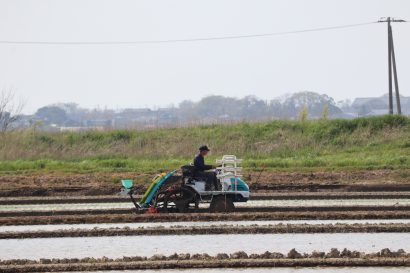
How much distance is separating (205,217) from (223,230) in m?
1.88

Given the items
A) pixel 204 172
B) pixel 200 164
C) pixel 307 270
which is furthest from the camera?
pixel 204 172

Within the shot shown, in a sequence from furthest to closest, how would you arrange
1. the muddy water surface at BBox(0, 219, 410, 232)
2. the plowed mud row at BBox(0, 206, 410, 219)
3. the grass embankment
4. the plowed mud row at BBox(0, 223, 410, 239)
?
the grass embankment
the plowed mud row at BBox(0, 206, 410, 219)
the muddy water surface at BBox(0, 219, 410, 232)
the plowed mud row at BBox(0, 223, 410, 239)

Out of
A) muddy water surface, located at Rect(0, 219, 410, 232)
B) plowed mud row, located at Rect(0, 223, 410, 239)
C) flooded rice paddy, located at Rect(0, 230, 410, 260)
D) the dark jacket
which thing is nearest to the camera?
flooded rice paddy, located at Rect(0, 230, 410, 260)

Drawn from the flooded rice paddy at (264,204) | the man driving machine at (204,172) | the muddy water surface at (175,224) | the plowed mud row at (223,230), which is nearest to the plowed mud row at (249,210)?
the flooded rice paddy at (264,204)

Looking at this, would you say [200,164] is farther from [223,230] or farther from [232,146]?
[232,146]

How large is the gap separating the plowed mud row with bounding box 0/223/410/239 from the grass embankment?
13470 mm

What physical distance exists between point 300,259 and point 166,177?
630cm

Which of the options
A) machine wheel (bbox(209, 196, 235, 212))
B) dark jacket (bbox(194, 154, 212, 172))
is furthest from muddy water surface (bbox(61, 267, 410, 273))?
machine wheel (bbox(209, 196, 235, 212))

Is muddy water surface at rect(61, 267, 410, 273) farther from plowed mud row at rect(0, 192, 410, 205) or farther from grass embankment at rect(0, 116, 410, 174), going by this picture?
grass embankment at rect(0, 116, 410, 174)

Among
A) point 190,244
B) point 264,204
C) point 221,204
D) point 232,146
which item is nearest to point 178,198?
point 221,204

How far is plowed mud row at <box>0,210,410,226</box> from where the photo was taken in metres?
19.8

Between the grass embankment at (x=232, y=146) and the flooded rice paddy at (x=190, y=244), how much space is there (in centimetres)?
1415

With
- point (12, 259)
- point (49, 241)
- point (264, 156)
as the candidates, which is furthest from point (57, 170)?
point (12, 259)

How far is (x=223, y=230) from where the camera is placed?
1808 centimetres
